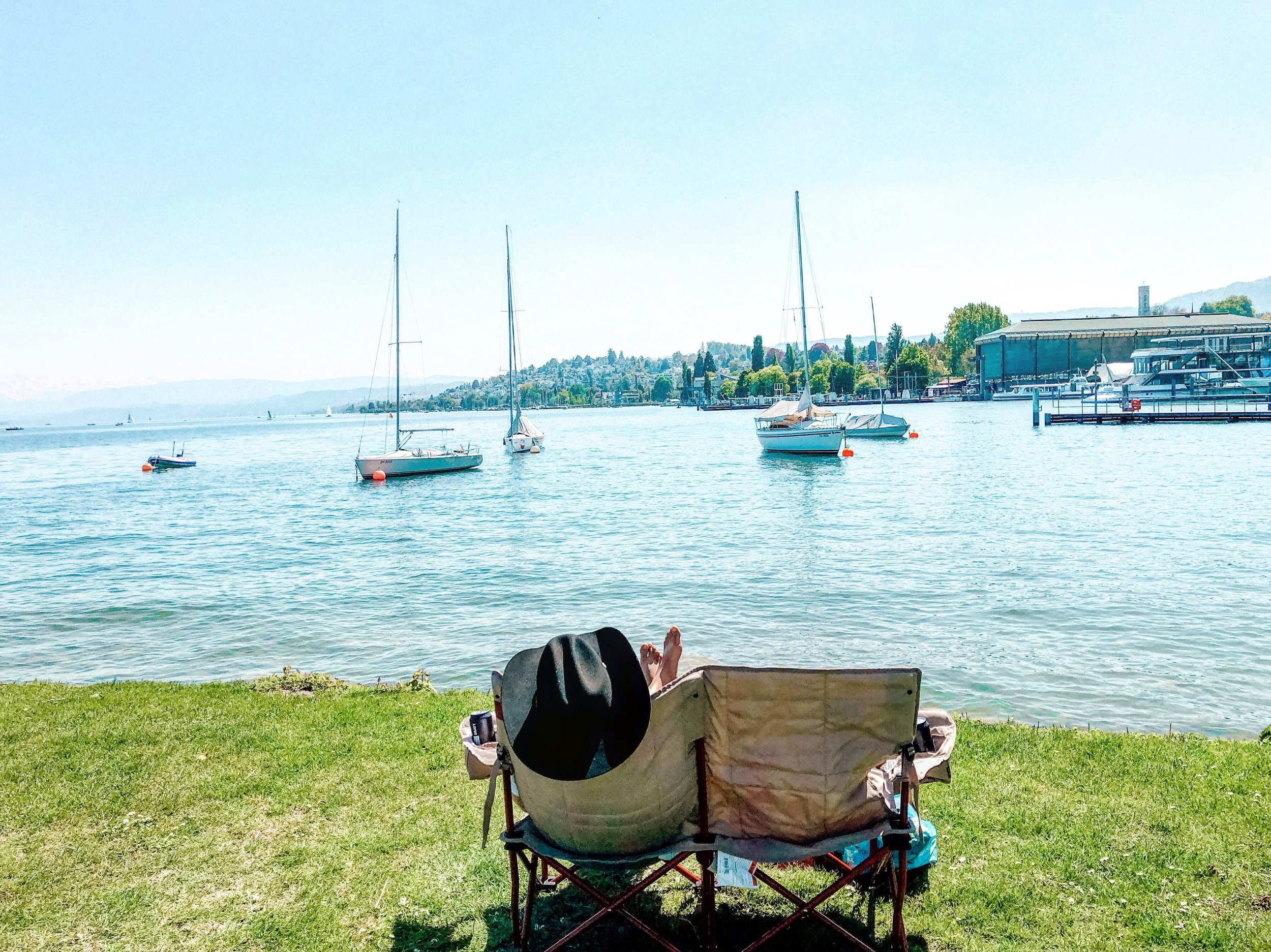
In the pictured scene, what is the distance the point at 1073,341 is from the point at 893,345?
4546cm

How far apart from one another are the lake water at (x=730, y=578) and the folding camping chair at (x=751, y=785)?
6.66m

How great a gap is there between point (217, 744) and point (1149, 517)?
2713cm

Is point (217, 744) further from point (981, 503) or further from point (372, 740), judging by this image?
point (981, 503)

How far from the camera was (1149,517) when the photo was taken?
26.4 m

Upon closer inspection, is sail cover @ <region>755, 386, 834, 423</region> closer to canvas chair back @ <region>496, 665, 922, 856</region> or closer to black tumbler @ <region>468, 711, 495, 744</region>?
black tumbler @ <region>468, 711, 495, 744</region>

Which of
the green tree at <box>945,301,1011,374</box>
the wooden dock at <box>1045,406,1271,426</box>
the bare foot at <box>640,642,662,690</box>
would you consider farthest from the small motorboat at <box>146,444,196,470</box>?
the green tree at <box>945,301,1011,374</box>

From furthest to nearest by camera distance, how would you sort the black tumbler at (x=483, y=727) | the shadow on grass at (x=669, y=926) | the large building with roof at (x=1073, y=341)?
the large building with roof at (x=1073, y=341) < the black tumbler at (x=483, y=727) < the shadow on grass at (x=669, y=926)

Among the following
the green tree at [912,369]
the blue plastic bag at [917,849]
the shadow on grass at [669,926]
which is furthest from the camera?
the green tree at [912,369]

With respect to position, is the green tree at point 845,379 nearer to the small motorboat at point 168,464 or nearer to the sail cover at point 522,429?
the sail cover at point 522,429

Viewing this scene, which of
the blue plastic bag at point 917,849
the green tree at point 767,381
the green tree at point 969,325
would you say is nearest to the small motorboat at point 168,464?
the blue plastic bag at point 917,849

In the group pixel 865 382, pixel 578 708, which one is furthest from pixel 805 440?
pixel 865 382

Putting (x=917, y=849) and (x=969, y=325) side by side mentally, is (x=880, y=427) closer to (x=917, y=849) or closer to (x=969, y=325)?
(x=917, y=849)

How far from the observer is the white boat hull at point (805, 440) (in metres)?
55.9

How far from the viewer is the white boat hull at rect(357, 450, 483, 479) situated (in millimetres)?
51219
